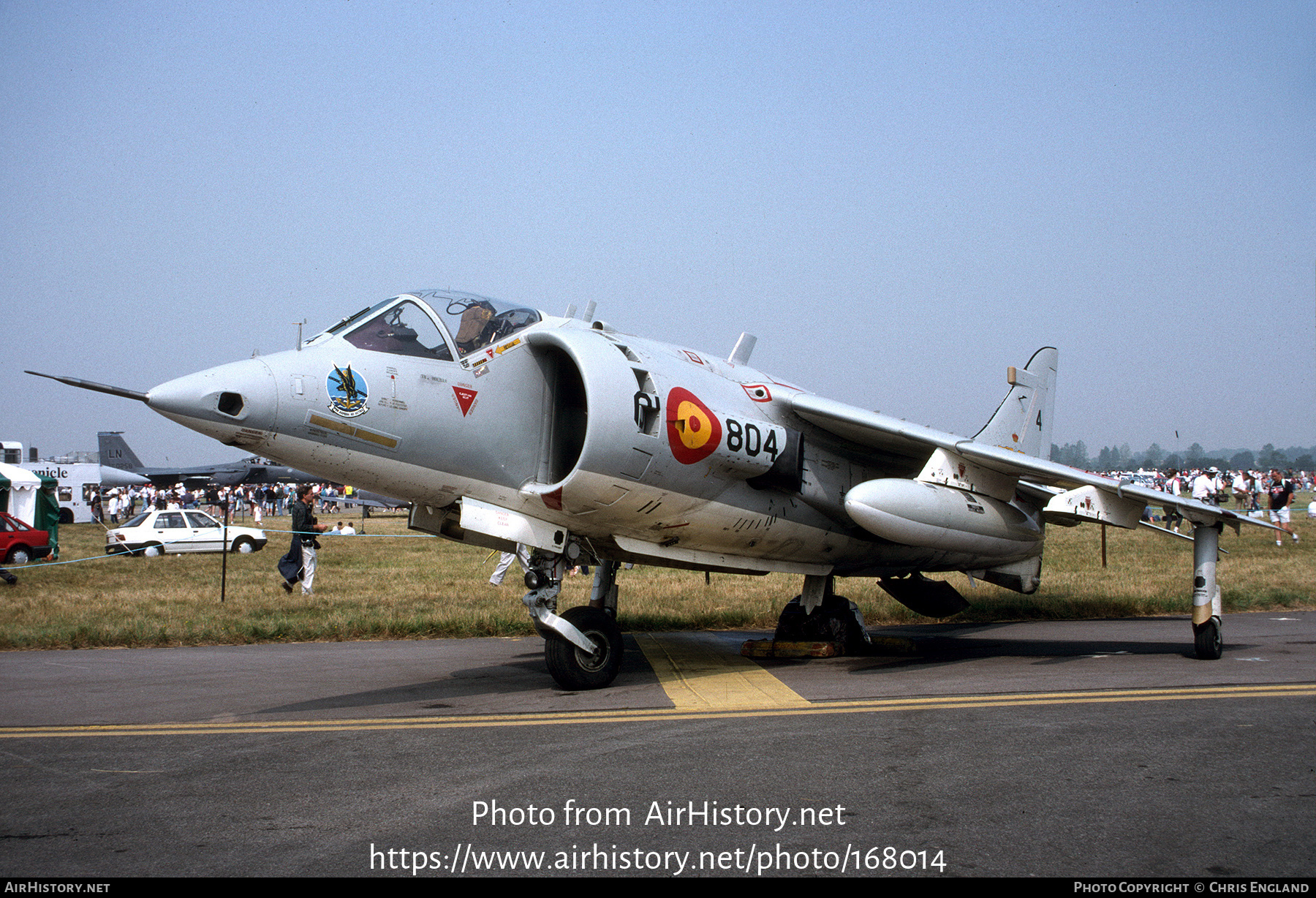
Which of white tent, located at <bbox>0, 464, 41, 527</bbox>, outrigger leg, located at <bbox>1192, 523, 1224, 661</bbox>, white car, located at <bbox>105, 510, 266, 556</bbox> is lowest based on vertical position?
white car, located at <bbox>105, 510, 266, 556</bbox>

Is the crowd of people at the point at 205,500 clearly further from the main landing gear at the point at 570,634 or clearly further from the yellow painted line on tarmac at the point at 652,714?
the yellow painted line on tarmac at the point at 652,714

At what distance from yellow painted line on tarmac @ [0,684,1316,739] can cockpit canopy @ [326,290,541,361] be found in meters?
2.87

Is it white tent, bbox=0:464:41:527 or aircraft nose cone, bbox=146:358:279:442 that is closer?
aircraft nose cone, bbox=146:358:279:442

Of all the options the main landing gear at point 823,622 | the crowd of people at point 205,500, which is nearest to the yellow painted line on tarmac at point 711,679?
the main landing gear at point 823,622

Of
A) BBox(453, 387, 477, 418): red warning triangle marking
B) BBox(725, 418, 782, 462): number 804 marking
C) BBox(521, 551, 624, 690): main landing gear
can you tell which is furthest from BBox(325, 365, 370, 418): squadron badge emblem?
BBox(725, 418, 782, 462): number 804 marking

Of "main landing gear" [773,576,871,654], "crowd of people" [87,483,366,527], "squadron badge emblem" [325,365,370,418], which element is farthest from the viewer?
"crowd of people" [87,483,366,527]

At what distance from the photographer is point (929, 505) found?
906cm

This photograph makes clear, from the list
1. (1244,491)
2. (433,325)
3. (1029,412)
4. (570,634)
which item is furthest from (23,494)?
(1244,491)

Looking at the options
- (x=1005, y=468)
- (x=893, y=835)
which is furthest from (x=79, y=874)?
(x=1005, y=468)

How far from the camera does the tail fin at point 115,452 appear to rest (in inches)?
2965

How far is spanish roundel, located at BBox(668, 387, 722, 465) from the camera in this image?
841cm

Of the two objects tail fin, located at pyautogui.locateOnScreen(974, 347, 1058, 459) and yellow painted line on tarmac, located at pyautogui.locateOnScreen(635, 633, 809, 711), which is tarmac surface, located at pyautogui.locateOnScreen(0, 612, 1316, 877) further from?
tail fin, located at pyautogui.locateOnScreen(974, 347, 1058, 459)

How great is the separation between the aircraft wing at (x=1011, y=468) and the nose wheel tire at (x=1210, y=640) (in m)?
1.02

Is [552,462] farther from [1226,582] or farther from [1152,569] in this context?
[1152,569]
